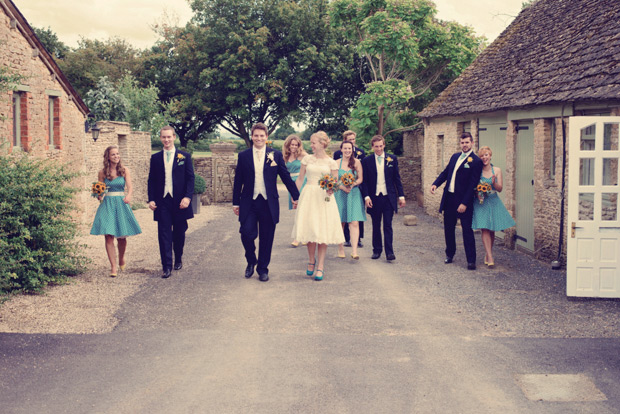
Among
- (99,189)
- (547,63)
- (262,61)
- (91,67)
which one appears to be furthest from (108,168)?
(91,67)

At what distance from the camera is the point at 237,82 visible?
3828 cm

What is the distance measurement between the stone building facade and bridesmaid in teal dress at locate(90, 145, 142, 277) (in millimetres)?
6824

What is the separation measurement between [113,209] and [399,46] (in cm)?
1443

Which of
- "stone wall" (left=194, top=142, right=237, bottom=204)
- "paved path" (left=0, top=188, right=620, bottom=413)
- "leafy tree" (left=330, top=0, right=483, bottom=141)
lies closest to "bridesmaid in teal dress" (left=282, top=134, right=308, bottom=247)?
"paved path" (left=0, top=188, right=620, bottom=413)

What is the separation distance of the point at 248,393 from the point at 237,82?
1340 inches

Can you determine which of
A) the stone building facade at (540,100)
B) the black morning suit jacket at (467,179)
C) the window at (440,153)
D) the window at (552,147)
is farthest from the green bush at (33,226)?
the window at (440,153)

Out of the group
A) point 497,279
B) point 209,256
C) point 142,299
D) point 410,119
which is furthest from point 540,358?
point 410,119

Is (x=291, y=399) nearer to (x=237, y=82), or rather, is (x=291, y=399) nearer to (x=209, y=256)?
(x=209, y=256)

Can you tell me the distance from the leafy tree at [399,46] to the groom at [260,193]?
13.5 meters

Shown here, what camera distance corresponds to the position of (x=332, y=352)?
21.1 ft

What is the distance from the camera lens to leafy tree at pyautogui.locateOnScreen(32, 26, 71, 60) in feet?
157

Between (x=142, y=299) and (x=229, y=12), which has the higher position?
(x=229, y=12)

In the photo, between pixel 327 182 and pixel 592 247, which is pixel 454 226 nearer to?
pixel 327 182

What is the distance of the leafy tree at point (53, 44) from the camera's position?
1880 inches
